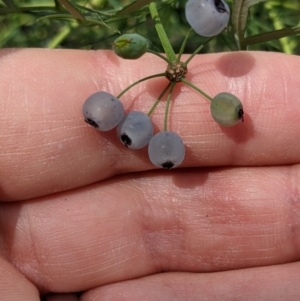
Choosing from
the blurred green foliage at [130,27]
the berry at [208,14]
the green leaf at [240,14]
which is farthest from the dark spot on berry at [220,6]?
the blurred green foliage at [130,27]

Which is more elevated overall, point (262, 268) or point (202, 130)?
point (202, 130)

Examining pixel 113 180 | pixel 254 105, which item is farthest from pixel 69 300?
pixel 254 105

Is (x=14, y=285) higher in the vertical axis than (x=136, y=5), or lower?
lower

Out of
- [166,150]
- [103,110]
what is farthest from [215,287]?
[103,110]

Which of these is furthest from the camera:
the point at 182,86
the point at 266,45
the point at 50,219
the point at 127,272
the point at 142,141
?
the point at 266,45

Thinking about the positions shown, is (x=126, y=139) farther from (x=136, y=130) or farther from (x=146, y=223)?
(x=146, y=223)

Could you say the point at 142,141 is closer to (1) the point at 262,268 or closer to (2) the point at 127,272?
(2) the point at 127,272

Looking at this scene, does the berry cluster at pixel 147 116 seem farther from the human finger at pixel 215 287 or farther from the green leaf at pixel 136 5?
the human finger at pixel 215 287
